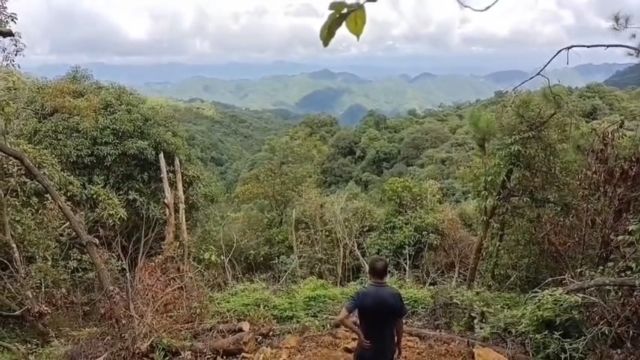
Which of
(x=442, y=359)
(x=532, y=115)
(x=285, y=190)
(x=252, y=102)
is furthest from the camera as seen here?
(x=252, y=102)

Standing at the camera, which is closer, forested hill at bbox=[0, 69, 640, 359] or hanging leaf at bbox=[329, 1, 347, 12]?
hanging leaf at bbox=[329, 1, 347, 12]

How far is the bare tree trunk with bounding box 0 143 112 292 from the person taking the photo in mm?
5047

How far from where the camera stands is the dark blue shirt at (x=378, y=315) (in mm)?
4043

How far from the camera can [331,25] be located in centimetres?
92

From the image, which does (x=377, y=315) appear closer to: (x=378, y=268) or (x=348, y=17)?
(x=378, y=268)

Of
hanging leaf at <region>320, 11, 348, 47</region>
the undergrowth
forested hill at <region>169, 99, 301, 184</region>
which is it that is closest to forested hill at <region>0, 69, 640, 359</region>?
the undergrowth

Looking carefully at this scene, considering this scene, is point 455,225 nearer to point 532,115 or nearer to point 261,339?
point 532,115

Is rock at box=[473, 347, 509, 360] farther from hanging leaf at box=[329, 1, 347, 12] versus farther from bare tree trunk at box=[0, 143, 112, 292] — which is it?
hanging leaf at box=[329, 1, 347, 12]

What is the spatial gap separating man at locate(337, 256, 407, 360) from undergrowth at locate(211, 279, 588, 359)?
2272 mm

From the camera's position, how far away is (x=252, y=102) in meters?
174

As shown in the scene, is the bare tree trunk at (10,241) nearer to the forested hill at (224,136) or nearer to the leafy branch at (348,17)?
the leafy branch at (348,17)

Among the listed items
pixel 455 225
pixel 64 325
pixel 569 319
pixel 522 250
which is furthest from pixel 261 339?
pixel 455 225

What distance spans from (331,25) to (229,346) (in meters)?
5.66

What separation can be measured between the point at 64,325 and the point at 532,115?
268 inches
